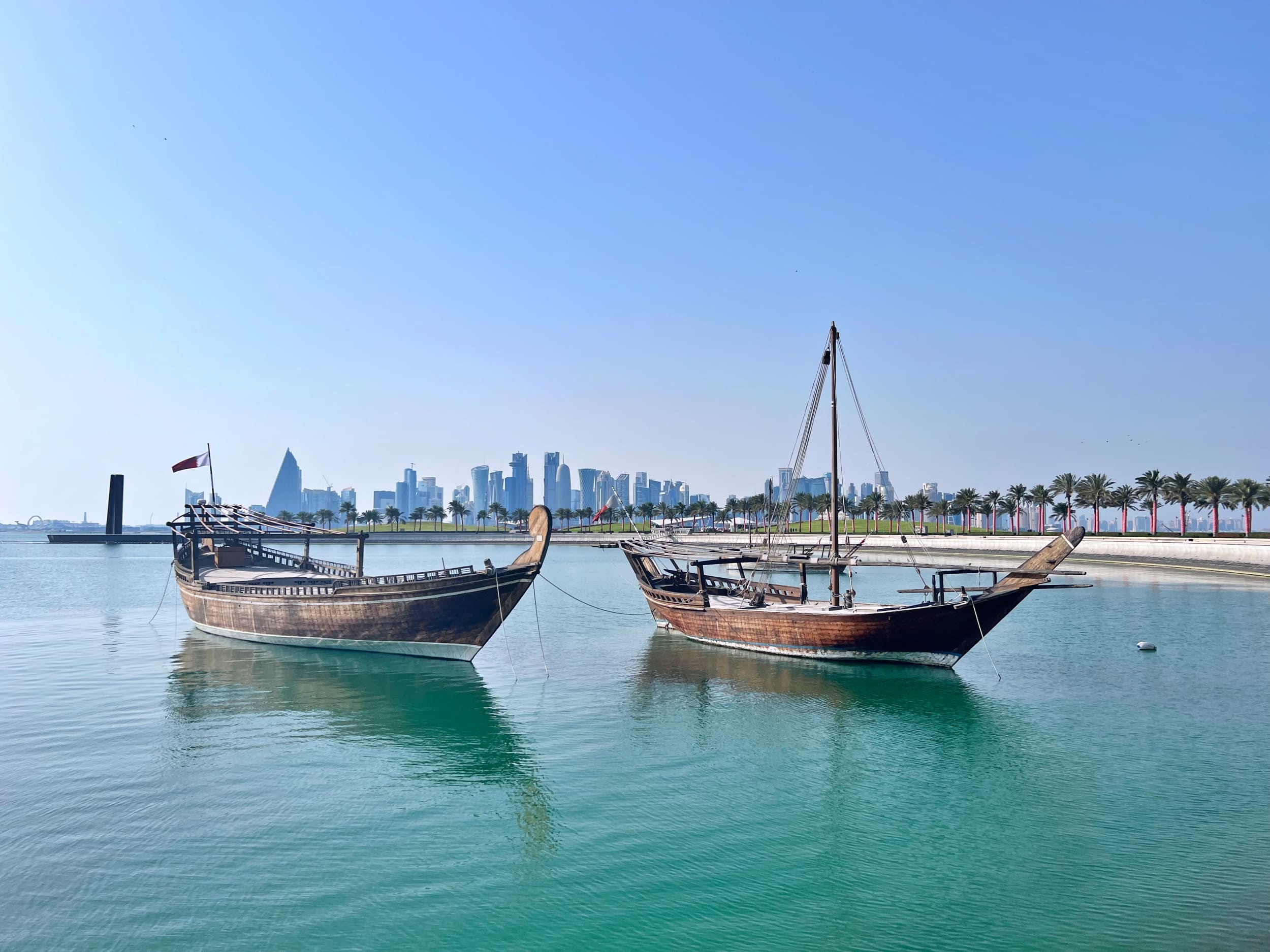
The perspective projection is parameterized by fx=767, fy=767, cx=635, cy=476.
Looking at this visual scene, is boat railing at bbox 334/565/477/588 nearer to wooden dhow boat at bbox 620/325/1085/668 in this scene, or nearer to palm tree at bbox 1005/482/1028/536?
wooden dhow boat at bbox 620/325/1085/668

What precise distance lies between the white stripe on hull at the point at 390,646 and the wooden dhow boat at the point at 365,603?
4 cm

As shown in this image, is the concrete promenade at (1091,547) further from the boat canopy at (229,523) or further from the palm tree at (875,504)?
the palm tree at (875,504)

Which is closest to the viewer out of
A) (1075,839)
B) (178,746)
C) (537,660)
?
(1075,839)

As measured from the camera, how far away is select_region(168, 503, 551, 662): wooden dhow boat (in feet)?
115

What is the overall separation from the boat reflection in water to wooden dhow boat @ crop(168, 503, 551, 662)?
34.3 inches

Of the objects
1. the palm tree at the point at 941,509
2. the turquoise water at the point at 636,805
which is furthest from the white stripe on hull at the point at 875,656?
the palm tree at the point at 941,509

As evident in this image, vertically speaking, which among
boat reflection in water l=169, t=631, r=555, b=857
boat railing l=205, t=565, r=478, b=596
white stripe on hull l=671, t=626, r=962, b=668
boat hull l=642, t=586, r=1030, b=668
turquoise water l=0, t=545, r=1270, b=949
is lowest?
boat reflection in water l=169, t=631, r=555, b=857

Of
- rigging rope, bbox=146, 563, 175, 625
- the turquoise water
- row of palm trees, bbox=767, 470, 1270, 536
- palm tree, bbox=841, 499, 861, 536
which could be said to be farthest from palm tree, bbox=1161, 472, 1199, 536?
rigging rope, bbox=146, 563, 175, 625

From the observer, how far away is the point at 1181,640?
4062 centimetres

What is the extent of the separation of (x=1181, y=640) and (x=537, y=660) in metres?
33.8

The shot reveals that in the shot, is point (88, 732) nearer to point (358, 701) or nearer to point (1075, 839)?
point (358, 701)

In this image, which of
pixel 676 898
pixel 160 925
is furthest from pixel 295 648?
pixel 676 898

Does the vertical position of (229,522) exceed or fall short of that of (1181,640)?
it exceeds it

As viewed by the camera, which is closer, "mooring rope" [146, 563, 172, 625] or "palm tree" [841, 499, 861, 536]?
"mooring rope" [146, 563, 172, 625]
